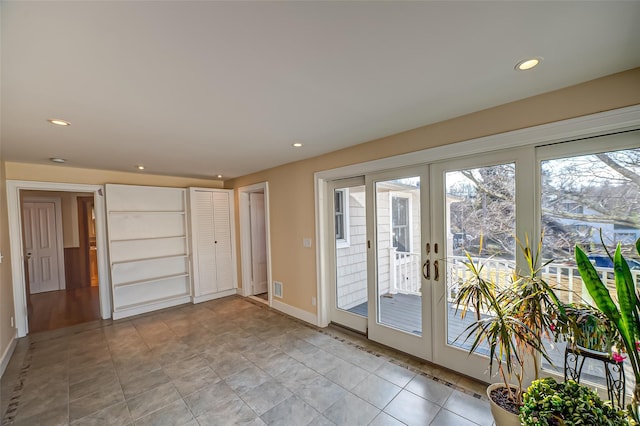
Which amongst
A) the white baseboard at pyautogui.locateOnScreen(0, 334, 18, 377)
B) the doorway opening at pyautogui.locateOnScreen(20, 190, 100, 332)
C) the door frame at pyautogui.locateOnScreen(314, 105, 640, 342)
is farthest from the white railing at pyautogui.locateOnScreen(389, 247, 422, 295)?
the doorway opening at pyautogui.locateOnScreen(20, 190, 100, 332)

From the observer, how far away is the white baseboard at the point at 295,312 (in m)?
3.88

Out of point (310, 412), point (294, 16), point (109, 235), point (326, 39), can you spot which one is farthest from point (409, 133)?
point (109, 235)

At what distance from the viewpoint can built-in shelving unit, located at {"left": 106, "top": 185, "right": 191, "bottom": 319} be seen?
4.34 metres

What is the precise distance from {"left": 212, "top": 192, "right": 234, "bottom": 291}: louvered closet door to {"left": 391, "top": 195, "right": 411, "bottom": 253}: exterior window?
12.2 feet

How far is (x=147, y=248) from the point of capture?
4.70 meters

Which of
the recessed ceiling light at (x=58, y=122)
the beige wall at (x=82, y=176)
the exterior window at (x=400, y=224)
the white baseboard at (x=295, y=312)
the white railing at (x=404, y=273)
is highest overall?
the recessed ceiling light at (x=58, y=122)

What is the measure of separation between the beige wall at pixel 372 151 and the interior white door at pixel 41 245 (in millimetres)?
4395

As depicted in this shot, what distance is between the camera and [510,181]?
2234mm

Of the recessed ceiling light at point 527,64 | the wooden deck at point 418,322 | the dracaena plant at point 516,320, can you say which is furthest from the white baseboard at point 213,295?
the recessed ceiling light at point 527,64

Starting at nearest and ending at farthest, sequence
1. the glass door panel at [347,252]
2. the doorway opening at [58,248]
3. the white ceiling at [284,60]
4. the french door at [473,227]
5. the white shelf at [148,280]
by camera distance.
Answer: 1. the white ceiling at [284,60]
2. the french door at [473,227]
3. the glass door panel at [347,252]
4. the white shelf at [148,280]
5. the doorway opening at [58,248]

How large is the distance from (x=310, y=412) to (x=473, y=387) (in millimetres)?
1454

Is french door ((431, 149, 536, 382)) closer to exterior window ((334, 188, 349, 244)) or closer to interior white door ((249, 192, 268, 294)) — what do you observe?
exterior window ((334, 188, 349, 244))

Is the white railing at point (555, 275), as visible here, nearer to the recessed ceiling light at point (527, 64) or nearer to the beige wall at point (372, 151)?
the beige wall at point (372, 151)

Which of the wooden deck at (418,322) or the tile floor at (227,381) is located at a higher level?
the wooden deck at (418,322)
